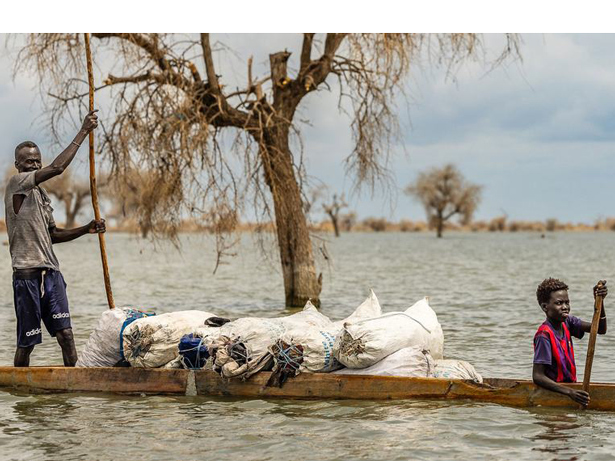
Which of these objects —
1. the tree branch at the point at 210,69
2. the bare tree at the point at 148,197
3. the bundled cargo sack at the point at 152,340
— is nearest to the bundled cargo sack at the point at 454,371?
the bundled cargo sack at the point at 152,340

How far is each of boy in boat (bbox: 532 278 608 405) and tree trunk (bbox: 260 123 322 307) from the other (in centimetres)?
839

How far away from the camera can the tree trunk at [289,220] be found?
15.4 metres

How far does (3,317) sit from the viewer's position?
1622 cm

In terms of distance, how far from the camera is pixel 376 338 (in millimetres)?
7523

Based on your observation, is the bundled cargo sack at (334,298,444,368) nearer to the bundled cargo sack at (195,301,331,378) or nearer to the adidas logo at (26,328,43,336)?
the bundled cargo sack at (195,301,331,378)

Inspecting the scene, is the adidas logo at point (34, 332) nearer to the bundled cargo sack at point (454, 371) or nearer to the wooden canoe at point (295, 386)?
the wooden canoe at point (295, 386)

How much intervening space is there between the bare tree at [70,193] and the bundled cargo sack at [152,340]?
77.3 m

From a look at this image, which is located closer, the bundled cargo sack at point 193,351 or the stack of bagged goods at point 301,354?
the stack of bagged goods at point 301,354


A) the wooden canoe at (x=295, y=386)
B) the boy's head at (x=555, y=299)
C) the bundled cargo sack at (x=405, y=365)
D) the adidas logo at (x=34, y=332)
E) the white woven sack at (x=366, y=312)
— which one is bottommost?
the wooden canoe at (x=295, y=386)

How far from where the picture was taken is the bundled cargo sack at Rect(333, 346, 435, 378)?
7.53m

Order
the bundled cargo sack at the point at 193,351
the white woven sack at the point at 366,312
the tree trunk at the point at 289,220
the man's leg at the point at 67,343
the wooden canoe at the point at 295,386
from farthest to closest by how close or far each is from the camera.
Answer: the tree trunk at the point at 289,220 < the white woven sack at the point at 366,312 < the man's leg at the point at 67,343 < the bundled cargo sack at the point at 193,351 < the wooden canoe at the point at 295,386

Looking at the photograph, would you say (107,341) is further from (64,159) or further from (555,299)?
(555,299)

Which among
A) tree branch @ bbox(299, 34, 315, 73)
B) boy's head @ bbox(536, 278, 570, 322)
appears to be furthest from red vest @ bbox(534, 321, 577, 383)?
tree branch @ bbox(299, 34, 315, 73)
